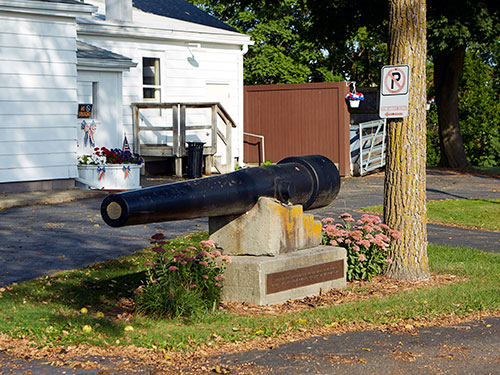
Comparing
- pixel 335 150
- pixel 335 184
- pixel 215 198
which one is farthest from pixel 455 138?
pixel 215 198

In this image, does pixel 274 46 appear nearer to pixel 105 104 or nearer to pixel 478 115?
pixel 478 115

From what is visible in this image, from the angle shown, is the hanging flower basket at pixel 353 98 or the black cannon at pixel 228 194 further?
the hanging flower basket at pixel 353 98

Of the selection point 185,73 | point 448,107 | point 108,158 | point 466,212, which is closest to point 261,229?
point 466,212

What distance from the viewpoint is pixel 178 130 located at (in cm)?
2073

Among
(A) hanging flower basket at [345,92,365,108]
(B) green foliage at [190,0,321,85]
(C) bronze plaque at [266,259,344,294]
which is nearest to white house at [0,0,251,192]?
(A) hanging flower basket at [345,92,365,108]

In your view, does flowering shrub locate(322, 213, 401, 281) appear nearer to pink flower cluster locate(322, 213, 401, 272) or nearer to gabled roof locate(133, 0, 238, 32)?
pink flower cluster locate(322, 213, 401, 272)

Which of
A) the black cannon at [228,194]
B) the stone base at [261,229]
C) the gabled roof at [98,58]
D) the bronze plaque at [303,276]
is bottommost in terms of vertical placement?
the bronze plaque at [303,276]

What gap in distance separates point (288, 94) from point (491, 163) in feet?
36.4

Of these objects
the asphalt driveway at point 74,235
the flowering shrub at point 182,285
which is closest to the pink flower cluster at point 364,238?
the flowering shrub at point 182,285

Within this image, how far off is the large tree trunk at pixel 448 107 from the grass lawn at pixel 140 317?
679 inches

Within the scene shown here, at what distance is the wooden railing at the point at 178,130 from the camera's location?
2050 centimetres

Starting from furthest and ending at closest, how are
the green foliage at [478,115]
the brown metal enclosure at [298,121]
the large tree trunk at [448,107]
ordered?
1. the green foliage at [478,115]
2. the large tree trunk at [448,107]
3. the brown metal enclosure at [298,121]

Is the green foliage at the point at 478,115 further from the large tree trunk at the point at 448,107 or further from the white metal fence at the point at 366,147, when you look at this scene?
the white metal fence at the point at 366,147

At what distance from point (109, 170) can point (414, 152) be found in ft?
31.2
